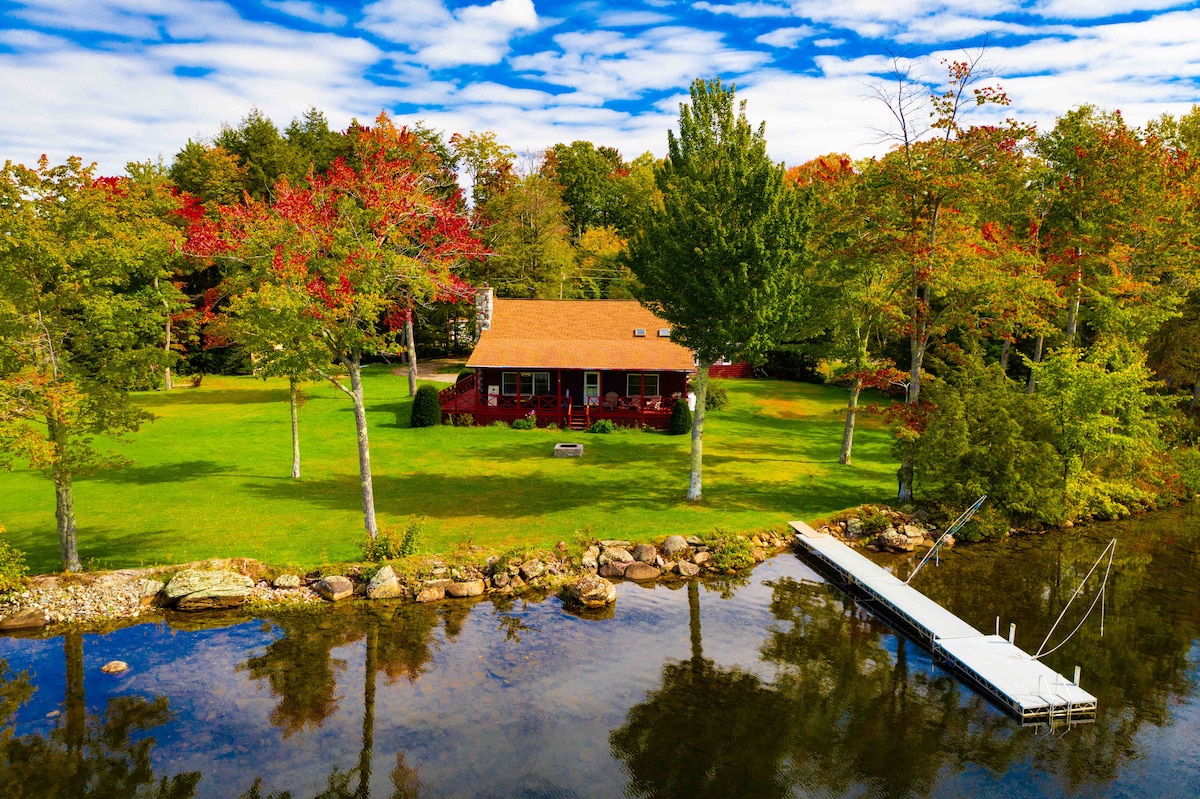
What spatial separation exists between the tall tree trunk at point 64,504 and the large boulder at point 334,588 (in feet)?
21.1

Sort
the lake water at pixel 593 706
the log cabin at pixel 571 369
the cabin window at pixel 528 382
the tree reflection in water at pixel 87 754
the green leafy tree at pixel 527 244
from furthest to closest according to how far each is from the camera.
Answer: the green leafy tree at pixel 527 244 → the cabin window at pixel 528 382 → the log cabin at pixel 571 369 → the lake water at pixel 593 706 → the tree reflection in water at pixel 87 754

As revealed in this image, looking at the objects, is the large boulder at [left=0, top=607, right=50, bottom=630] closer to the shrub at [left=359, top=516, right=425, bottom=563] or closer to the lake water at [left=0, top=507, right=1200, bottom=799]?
the lake water at [left=0, top=507, right=1200, bottom=799]

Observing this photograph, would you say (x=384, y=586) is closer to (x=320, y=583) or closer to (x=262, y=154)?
(x=320, y=583)

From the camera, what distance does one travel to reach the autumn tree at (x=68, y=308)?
676 inches

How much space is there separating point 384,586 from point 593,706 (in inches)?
301

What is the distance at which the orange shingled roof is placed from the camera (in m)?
40.5

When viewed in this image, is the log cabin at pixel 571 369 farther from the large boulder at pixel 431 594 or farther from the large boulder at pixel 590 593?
the large boulder at pixel 431 594

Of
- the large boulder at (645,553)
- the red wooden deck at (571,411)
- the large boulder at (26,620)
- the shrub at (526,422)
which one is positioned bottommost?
the large boulder at (26,620)

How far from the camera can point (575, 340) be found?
146 feet

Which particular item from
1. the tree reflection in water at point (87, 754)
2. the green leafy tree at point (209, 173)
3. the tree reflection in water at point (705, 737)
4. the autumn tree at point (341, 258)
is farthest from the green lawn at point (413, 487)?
the green leafy tree at point (209, 173)

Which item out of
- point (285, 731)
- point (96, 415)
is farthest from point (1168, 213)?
point (96, 415)

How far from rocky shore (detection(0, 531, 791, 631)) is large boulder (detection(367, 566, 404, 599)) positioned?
27 mm

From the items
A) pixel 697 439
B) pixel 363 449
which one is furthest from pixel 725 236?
pixel 363 449

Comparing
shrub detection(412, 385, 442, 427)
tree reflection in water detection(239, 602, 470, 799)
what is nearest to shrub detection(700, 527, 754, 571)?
tree reflection in water detection(239, 602, 470, 799)
